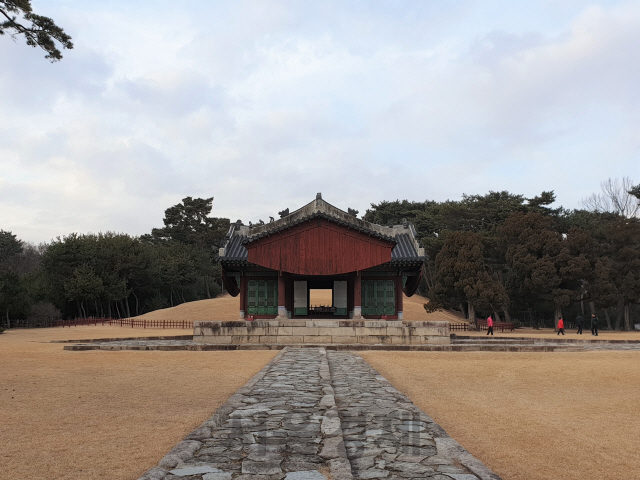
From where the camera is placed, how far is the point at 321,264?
73.4ft

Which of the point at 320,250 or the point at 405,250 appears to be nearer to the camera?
the point at 320,250

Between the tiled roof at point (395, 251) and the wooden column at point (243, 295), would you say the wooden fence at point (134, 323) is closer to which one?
the tiled roof at point (395, 251)

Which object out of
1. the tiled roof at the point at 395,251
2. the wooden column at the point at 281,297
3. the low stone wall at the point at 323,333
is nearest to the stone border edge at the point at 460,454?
the low stone wall at the point at 323,333

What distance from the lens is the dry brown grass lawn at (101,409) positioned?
5089mm

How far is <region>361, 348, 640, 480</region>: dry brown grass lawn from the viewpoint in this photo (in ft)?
17.7

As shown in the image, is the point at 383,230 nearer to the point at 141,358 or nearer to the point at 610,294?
the point at 141,358

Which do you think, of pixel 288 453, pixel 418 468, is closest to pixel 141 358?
pixel 288 453

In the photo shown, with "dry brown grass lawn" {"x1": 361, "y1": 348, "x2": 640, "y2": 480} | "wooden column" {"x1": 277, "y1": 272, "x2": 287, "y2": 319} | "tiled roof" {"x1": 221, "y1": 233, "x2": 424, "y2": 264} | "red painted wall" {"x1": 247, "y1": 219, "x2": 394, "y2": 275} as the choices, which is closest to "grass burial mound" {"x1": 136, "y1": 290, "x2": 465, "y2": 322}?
"tiled roof" {"x1": 221, "y1": 233, "x2": 424, "y2": 264}

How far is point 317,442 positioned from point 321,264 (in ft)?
55.2

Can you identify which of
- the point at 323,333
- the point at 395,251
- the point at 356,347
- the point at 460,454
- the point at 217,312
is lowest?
the point at 460,454

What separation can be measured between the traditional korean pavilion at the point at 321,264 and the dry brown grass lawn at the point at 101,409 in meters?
8.30

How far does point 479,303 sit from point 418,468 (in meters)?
35.1

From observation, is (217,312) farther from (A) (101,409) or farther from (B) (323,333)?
(A) (101,409)

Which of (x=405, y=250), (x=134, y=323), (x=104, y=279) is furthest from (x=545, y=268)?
(x=104, y=279)
